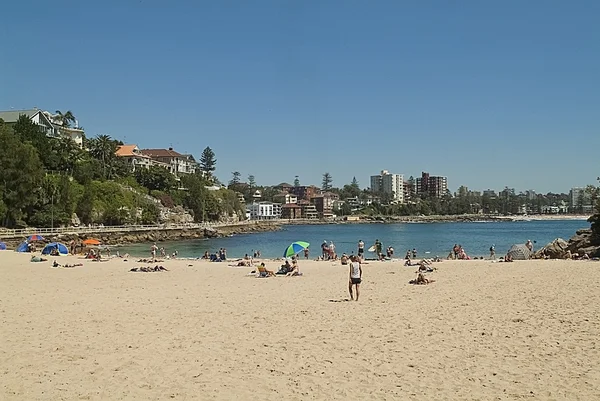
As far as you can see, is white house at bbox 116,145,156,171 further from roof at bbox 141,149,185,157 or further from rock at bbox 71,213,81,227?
rock at bbox 71,213,81,227

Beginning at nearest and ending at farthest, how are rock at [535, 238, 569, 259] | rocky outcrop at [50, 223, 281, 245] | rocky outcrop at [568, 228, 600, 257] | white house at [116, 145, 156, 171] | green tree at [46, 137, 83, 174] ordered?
rocky outcrop at [568, 228, 600, 257]
rock at [535, 238, 569, 259]
rocky outcrop at [50, 223, 281, 245]
green tree at [46, 137, 83, 174]
white house at [116, 145, 156, 171]

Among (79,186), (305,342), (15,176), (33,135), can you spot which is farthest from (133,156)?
(305,342)

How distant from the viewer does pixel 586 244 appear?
114 ft

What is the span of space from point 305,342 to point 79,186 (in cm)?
7554

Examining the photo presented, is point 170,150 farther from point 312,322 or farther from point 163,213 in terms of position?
point 312,322

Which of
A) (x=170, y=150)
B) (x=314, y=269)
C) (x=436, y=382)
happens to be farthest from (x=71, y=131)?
(x=436, y=382)

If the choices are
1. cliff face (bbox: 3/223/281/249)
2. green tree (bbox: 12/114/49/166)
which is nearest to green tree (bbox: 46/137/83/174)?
green tree (bbox: 12/114/49/166)

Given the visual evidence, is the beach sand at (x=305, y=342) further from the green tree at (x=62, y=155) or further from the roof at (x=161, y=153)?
the roof at (x=161, y=153)

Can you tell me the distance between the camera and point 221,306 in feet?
50.5

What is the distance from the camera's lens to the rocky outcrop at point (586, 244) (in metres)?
31.5

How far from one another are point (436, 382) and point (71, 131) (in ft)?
375

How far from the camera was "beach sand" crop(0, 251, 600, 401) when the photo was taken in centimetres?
792

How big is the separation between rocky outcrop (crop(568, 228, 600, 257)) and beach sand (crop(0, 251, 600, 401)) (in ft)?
43.6

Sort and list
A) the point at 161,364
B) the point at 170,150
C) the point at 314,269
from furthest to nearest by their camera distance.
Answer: the point at 170,150, the point at 314,269, the point at 161,364
